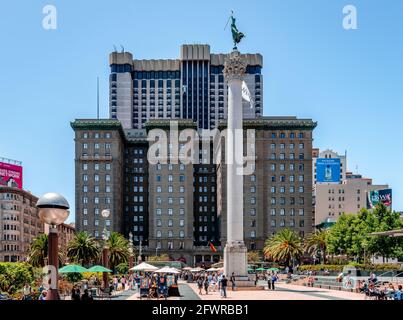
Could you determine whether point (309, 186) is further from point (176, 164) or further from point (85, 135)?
point (85, 135)

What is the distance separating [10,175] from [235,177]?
318 ft

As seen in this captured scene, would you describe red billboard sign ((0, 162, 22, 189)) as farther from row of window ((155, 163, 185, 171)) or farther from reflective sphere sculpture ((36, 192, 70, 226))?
reflective sphere sculpture ((36, 192, 70, 226))

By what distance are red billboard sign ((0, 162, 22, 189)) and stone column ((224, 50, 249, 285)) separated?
9282 cm

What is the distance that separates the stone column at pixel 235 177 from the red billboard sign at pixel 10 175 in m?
92.8

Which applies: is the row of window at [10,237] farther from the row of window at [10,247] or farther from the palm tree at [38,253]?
the palm tree at [38,253]

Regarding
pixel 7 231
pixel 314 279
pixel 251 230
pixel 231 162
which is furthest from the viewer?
pixel 251 230

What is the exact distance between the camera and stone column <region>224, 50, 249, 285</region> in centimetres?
7062

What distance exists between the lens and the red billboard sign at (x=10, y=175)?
152 m

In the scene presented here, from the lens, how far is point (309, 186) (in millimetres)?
169875

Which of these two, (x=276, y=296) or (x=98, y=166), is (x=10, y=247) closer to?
(x=98, y=166)

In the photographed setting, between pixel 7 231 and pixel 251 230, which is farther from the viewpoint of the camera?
pixel 251 230
